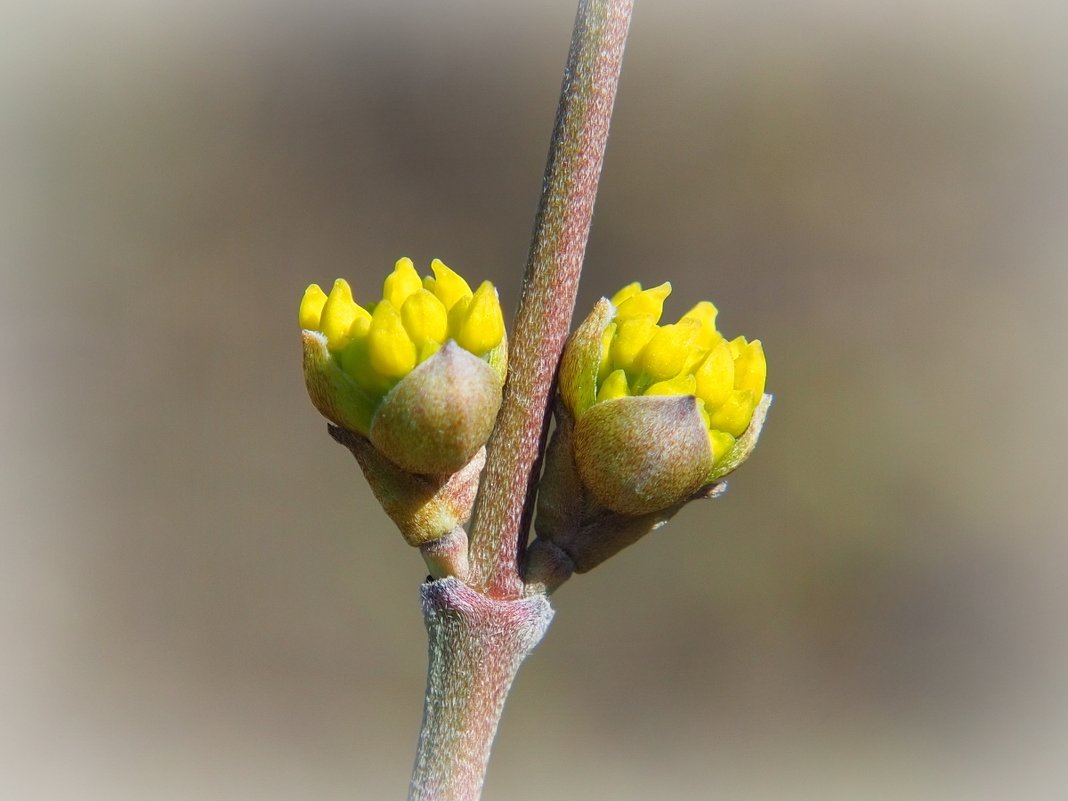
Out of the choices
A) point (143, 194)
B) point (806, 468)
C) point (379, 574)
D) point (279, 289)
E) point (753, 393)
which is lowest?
point (753, 393)

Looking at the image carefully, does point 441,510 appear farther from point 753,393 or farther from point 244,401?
point 244,401

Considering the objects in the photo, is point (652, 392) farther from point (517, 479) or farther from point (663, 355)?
point (517, 479)

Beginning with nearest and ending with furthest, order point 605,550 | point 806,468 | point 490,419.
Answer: point 490,419, point 605,550, point 806,468

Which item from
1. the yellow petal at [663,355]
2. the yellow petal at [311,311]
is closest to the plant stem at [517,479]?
the yellow petal at [663,355]

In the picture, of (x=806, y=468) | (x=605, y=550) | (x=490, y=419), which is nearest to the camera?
(x=490, y=419)

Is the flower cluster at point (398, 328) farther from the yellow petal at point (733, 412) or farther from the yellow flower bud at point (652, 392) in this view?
the yellow petal at point (733, 412)

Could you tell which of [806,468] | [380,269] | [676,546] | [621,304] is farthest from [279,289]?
[621,304]

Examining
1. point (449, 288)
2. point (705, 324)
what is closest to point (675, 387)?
point (705, 324)
